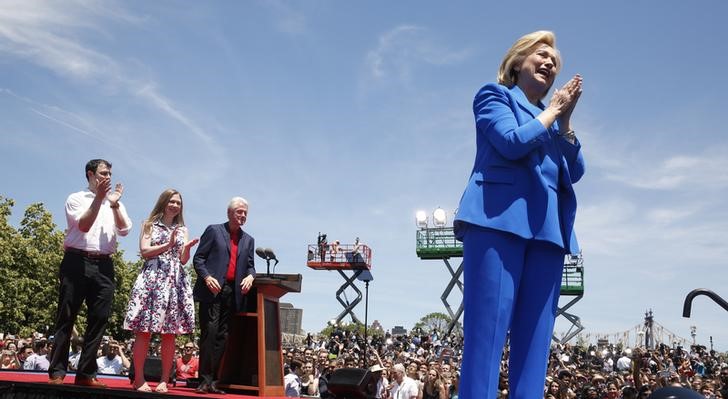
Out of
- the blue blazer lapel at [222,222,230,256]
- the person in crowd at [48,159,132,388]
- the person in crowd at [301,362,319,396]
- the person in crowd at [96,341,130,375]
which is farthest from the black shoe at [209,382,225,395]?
the person in crowd at [301,362,319,396]

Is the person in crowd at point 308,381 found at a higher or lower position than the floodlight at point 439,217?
lower

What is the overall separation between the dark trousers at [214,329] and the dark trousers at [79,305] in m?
0.81

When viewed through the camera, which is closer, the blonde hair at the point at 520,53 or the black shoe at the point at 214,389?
the blonde hair at the point at 520,53

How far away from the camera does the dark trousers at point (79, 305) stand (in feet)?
14.8

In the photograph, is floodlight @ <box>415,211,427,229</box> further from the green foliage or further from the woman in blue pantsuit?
the woman in blue pantsuit

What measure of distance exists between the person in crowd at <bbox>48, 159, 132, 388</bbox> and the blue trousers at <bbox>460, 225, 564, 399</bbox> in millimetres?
2899

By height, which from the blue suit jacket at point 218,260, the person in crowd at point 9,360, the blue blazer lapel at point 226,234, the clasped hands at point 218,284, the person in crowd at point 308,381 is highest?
the blue blazer lapel at point 226,234

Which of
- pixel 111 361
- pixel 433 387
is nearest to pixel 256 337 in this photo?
pixel 433 387

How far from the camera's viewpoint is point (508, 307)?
9.21ft

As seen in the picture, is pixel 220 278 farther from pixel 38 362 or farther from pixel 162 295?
Result: pixel 38 362

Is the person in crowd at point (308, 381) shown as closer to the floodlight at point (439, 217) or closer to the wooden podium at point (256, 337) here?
the wooden podium at point (256, 337)

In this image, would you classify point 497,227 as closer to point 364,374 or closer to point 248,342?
point 364,374

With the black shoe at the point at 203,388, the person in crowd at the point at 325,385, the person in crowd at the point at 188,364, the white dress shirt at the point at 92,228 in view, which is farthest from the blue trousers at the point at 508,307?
the person in crowd at the point at 188,364

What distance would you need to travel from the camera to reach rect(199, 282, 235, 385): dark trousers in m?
4.96
